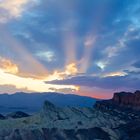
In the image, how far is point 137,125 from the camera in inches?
7840

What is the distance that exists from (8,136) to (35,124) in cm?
1521

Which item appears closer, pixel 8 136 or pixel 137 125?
pixel 8 136

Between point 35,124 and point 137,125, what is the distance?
41.6 meters

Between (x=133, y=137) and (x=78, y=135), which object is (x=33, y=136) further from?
(x=133, y=137)

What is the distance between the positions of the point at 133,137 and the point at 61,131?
93.5 feet

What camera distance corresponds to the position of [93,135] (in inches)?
7633

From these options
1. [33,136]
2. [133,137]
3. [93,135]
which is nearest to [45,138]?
[33,136]

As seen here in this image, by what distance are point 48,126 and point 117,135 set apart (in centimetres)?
2797

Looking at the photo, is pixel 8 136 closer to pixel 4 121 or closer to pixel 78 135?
pixel 4 121

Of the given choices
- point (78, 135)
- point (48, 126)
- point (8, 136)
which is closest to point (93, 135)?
point (78, 135)

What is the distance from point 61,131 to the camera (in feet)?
636

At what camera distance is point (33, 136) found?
620 ft

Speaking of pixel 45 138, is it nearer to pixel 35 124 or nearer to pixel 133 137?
pixel 35 124

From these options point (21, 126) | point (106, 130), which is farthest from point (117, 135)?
point (21, 126)
